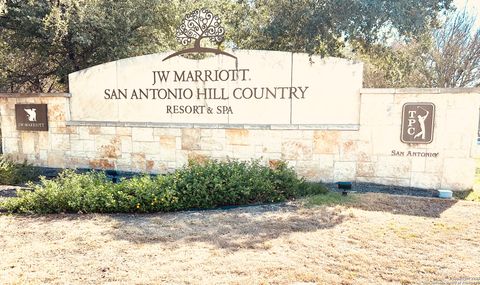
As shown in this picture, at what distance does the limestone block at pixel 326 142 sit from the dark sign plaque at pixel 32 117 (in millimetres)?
5773

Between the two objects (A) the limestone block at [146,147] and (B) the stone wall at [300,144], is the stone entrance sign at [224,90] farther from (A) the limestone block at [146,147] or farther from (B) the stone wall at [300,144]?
(A) the limestone block at [146,147]

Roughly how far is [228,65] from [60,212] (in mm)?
3812

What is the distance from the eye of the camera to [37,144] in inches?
318

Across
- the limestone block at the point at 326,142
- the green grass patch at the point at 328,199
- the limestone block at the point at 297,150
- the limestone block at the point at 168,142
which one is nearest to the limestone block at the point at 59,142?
the limestone block at the point at 168,142

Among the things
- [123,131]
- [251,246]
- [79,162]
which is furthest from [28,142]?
[251,246]

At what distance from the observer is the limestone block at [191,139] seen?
720 centimetres

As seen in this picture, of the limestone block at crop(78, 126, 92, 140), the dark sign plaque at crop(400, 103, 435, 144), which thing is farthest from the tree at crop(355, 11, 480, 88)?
the limestone block at crop(78, 126, 92, 140)

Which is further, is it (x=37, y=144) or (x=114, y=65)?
(x=37, y=144)

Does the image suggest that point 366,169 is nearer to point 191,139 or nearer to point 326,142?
point 326,142

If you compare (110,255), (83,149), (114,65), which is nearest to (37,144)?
(83,149)

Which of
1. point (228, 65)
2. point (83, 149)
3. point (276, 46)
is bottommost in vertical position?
point (83, 149)

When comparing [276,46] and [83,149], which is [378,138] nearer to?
[276,46]

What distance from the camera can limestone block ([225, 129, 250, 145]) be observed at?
6.94 meters

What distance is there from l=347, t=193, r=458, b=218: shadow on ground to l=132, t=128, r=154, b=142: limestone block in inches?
164
